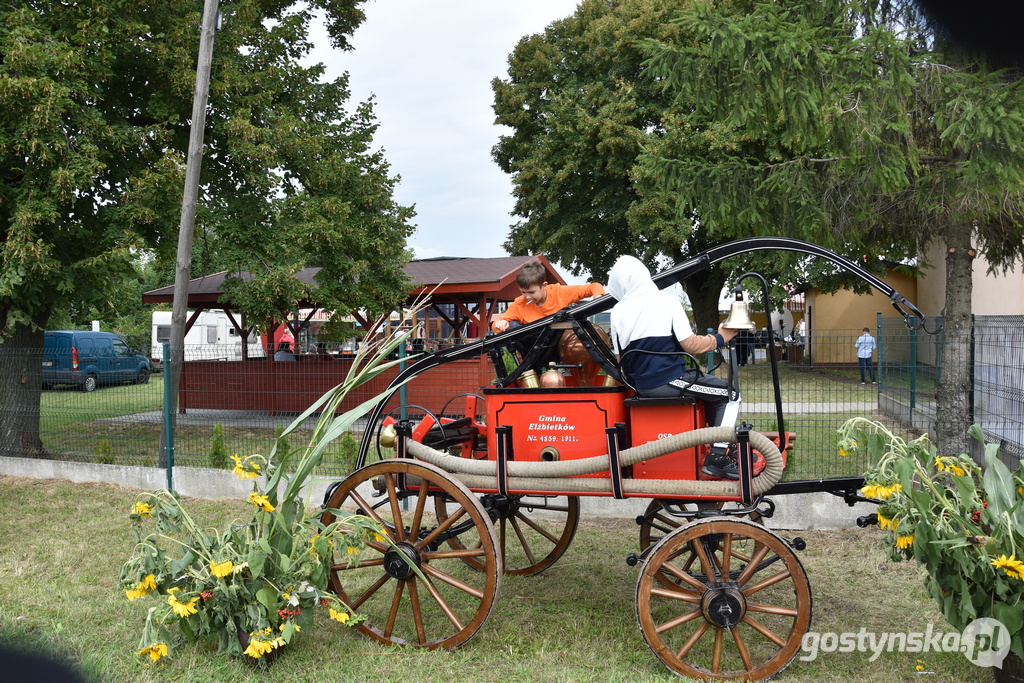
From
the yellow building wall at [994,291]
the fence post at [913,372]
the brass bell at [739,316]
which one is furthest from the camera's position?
the yellow building wall at [994,291]

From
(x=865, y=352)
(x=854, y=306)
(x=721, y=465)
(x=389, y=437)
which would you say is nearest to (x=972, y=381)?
(x=865, y=352)

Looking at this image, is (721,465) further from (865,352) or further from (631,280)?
(865,352)

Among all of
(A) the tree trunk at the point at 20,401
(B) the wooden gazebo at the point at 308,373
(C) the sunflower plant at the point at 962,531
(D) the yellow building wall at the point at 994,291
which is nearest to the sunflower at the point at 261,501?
(B) the wooden gazebo at the point at 308,373

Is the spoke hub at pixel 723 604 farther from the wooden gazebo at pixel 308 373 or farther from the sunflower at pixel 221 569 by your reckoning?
the wooden gazebo at pixel 308 373

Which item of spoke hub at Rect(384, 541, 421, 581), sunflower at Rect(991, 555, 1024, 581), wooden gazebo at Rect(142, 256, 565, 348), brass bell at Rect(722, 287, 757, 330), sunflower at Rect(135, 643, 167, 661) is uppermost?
wooden gazebo at Rect(142, 256, 565, 348)

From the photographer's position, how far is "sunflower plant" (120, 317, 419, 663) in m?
3.59

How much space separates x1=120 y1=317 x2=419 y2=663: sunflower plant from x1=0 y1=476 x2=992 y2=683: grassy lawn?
0.24 m

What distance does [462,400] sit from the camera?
8.55 meters

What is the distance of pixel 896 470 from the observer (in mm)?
3428

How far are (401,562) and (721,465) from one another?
5.93 ft

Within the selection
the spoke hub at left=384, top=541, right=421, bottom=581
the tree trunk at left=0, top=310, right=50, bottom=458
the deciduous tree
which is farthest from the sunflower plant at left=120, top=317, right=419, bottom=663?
the tree trunk at left=0, top=310, right=50, bottom=458

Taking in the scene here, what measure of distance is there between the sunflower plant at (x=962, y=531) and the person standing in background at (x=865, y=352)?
327cm

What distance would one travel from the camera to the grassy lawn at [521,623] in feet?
12.3

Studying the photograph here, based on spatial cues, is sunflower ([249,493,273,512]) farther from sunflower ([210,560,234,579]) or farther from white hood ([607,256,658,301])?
white hood ([607,256,658,301])
